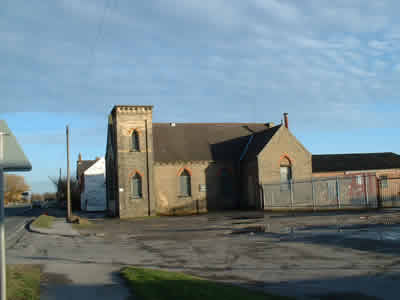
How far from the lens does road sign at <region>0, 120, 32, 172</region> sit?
189 inches

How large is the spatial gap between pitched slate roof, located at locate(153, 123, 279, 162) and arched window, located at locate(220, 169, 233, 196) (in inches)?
54.9

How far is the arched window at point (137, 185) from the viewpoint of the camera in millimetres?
35781

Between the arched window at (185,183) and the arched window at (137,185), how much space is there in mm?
3931

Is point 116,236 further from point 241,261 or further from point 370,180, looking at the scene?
point 370,180

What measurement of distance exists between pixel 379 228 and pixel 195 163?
74.1 feet

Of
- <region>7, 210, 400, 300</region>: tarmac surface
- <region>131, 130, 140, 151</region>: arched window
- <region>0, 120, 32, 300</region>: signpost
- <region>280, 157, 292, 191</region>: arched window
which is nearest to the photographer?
<region>0, 120, 32, 300</region>: signpost

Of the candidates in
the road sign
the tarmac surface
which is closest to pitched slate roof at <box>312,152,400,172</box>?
the tarmac surface

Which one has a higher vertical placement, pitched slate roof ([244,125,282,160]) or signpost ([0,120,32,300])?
pitched slate roof ([244,125,282,160])

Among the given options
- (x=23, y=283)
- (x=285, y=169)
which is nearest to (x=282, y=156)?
(x=285, y=169)

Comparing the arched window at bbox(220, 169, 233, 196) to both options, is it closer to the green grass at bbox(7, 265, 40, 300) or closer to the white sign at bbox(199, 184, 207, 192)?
the white sign at bbox(199, 184, 207, 192)

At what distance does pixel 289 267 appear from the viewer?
1077 centimetres

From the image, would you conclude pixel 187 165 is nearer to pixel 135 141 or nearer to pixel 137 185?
pixel 137 185

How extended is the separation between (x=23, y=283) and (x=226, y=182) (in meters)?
31.3

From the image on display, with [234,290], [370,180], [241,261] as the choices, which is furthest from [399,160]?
[234,290]
